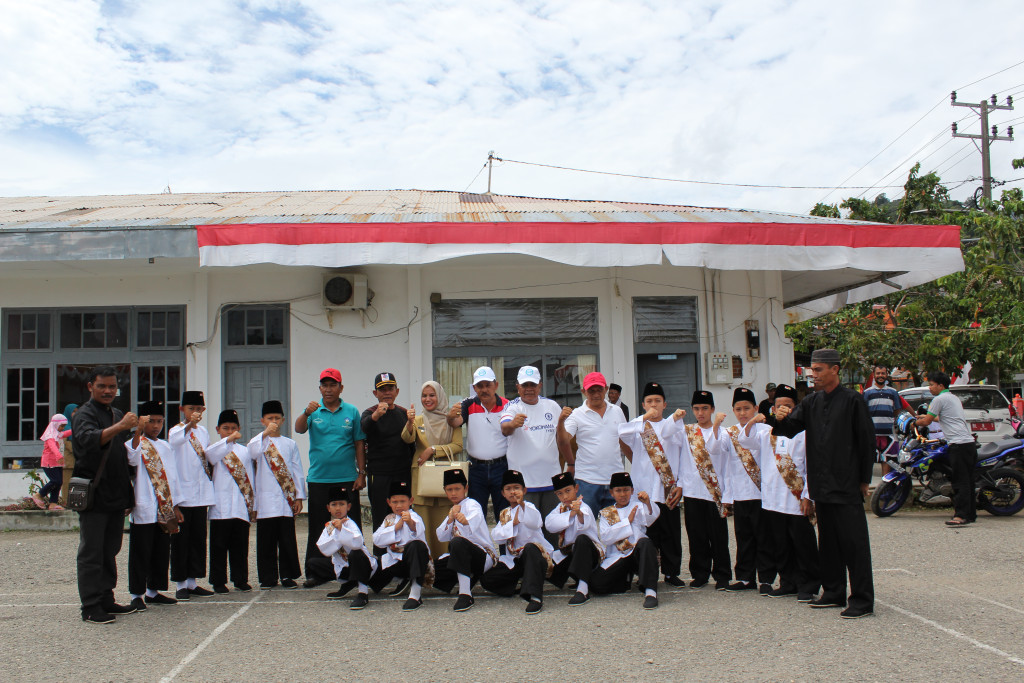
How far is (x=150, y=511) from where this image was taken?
5.41 m

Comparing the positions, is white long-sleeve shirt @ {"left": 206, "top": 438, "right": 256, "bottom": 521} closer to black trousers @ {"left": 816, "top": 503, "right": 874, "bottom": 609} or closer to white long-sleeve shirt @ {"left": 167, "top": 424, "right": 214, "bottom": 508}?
white long-sleeve shirt @ {"left": 167, "top": 424, "right": 214, "bottom": 508}

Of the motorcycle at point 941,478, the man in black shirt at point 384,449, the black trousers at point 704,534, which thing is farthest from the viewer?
the motorcycle at point 941,478

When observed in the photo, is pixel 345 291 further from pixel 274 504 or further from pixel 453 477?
pixel 453 477

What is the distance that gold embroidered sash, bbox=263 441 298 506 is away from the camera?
19.9 ft

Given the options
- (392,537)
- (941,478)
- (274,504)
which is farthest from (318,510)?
(941,478)

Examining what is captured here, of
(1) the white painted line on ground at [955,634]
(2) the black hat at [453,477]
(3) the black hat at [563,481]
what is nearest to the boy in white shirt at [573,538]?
(3) the black hat at [563,481]

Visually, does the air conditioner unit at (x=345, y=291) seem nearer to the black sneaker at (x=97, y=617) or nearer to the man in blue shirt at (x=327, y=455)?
the man in blue shirt at (x=327, y=455)

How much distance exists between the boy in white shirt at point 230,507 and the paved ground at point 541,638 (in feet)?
0.69

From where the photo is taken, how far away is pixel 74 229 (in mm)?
8727

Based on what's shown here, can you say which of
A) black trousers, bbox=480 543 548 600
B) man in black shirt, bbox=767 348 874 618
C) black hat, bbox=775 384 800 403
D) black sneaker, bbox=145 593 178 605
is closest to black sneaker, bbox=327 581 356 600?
black trousers, bbox=480 543 548 600

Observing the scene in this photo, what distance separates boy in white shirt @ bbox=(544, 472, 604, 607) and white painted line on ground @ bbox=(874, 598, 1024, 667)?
1966mm

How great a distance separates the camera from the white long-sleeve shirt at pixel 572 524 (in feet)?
17.8

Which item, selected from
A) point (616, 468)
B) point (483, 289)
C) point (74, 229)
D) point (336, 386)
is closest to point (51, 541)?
point (74, 229)

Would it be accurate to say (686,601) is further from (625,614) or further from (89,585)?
(89,585)
